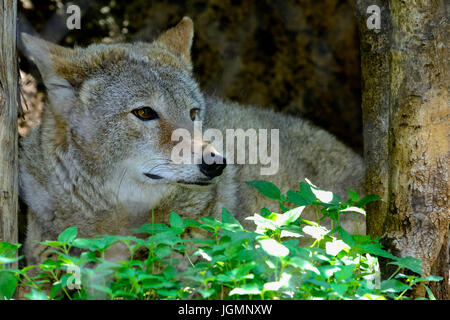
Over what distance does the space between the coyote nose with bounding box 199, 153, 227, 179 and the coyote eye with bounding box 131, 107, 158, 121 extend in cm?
47

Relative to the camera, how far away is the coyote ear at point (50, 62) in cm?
335

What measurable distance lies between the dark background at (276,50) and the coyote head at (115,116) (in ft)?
7.63

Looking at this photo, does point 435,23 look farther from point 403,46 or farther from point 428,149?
point 428,149

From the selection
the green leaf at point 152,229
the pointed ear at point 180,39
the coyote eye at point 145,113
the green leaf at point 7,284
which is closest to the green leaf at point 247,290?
the green leaf at point 152,229

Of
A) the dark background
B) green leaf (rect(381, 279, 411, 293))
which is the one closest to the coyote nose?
green leaf (rect(381, 279, 411, 293))

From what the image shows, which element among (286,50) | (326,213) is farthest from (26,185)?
(286,50)

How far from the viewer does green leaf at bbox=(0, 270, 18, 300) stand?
233 centimetres

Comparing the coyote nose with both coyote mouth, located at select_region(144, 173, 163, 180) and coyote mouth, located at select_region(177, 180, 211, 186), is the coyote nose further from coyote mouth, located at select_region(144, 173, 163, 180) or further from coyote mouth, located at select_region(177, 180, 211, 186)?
coyote mouth, located at select_region(144, 173, 163, 180)

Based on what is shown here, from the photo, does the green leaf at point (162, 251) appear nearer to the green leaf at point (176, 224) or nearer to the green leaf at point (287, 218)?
the green leaf at point (176, 224)

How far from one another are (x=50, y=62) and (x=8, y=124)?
0.48m
